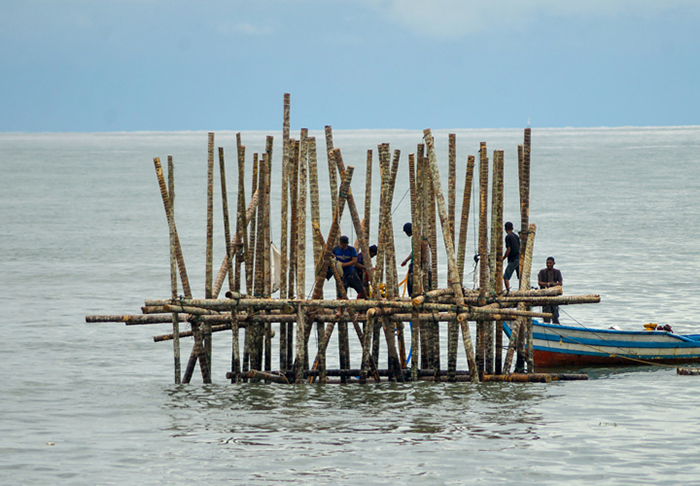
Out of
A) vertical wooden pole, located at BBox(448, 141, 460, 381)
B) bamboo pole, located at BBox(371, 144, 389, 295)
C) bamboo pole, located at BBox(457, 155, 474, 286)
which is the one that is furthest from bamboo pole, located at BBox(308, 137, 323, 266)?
bamboo pole, located at BBox(457, 155, 474, 286)

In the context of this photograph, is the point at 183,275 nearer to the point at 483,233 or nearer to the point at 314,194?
the point at 314,194

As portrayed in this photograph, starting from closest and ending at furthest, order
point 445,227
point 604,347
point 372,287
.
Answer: point 445,227 < point 372,287 < point 604,347

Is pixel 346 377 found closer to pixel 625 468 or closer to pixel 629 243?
pixel 625 468

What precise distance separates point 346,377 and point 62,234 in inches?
1444

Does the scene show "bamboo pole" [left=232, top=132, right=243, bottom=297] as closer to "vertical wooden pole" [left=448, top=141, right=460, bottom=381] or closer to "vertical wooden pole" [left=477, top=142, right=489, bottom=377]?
"vertical wooden pole" [left=448, top=141, right=460, bottom=381]

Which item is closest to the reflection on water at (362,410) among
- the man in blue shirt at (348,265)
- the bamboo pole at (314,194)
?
the man in blue shirt at (348,265)

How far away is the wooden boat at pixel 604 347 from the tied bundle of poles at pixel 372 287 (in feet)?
9.09

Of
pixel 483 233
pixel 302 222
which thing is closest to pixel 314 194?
pixel 302 222

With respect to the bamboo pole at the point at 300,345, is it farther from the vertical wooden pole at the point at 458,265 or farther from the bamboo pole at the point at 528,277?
the bamboo pole at the point at 528,277

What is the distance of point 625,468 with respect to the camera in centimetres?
1323

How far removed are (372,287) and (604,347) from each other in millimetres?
6554

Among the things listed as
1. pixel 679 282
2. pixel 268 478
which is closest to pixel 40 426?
pixel 268 478

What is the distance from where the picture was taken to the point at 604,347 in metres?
20.2

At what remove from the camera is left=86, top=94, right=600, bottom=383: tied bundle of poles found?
15828 millimetres
